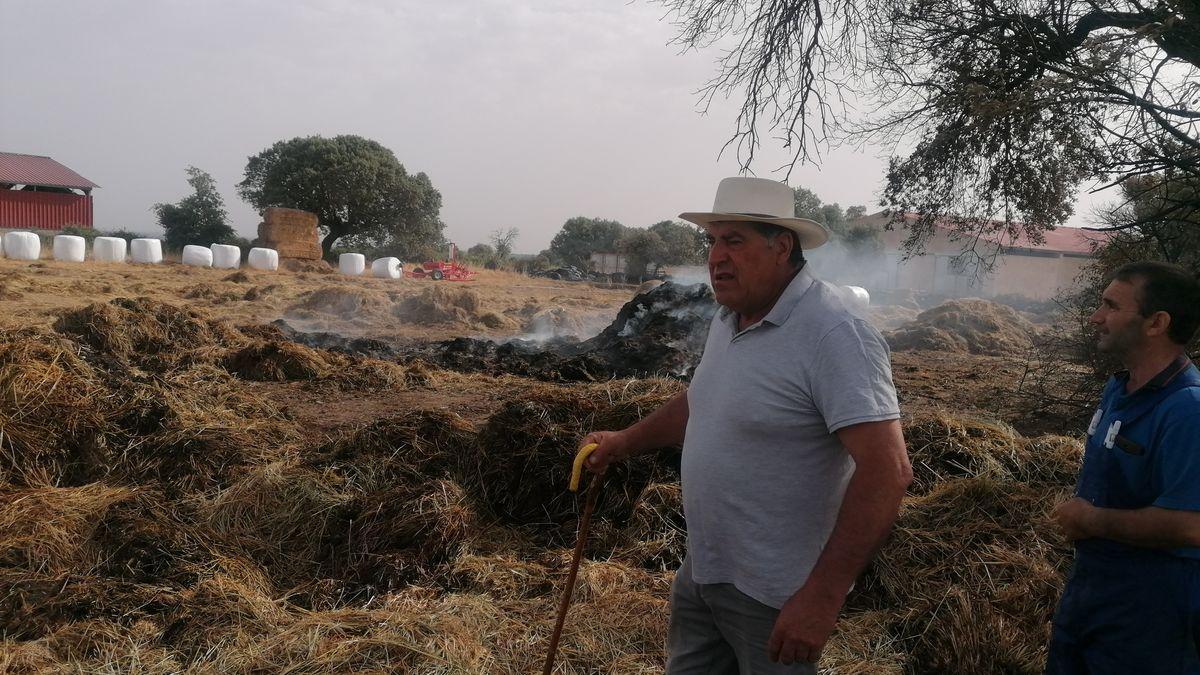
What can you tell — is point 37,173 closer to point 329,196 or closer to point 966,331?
point 329,196

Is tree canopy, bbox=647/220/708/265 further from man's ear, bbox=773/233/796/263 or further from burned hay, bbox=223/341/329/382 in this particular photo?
man's ear, bbox=773/233/796/263

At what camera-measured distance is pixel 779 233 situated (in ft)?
7.25

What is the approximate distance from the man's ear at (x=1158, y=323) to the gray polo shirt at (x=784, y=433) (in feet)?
3.34

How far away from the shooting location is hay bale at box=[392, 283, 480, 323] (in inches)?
725

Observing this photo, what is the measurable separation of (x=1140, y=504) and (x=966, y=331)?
19.2 metres

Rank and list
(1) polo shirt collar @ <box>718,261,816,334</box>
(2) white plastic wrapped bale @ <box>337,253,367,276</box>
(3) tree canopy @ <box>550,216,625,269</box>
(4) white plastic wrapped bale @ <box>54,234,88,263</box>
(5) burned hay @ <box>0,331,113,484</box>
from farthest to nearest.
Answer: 1. (3) tree canopy @ <box>550,216,625,269</box>
2. (2) white plastic wrapped bale @ <box>337,253,367,276</box>
3. (4) white plastic wrapped bale @ <box>54,234,88,263</box>
4. (5) burned hay @ <box>0,331,113,484</box>
5. (1) polo shirt collar @ <box>718,261,816,334</box>

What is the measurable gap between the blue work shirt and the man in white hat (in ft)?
2.82

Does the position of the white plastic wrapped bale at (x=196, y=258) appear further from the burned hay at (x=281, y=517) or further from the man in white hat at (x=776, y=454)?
the man in white hat at (x=776, y=454)

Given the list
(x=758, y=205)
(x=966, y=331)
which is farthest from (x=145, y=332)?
(x=966, y=331)

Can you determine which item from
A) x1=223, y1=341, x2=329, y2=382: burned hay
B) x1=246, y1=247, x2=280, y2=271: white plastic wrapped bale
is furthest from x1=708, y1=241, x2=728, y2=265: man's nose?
x1=246, y1=247, x2=280, y2=271: white plastic wrapped bale

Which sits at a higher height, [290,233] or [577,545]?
[290,233]

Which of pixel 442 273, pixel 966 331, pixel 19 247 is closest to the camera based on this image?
pixel 966 331

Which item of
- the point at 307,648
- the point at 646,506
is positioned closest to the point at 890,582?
the point at 646,506

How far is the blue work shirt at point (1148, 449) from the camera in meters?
2.16
